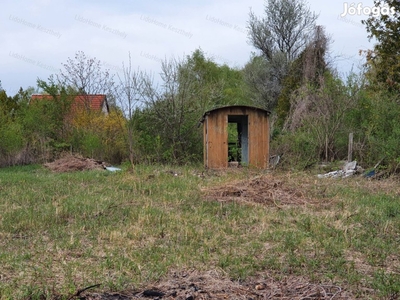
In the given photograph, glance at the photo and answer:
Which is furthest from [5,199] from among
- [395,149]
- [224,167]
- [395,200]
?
[395,149]

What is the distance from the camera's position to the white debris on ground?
13633mm

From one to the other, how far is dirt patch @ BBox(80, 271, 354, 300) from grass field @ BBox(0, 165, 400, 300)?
18 cm

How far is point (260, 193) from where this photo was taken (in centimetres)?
920

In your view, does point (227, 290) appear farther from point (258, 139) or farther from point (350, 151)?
point (258, 139)

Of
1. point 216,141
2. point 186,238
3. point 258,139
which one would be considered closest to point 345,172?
point 258,139

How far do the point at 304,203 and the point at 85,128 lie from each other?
13.7m

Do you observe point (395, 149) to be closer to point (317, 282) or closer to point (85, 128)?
point (317, 282)

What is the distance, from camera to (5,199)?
9078 mm

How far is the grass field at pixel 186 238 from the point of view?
4.49m

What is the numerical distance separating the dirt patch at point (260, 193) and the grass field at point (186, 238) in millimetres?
176

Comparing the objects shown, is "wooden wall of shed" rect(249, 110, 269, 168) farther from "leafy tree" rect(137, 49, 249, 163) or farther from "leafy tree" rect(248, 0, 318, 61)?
"leafy tree" rect(248, 0, 318, 61)

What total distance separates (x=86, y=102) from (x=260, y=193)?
692 inches

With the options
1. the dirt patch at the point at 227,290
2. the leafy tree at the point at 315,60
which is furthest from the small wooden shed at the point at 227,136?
the dirt patch at the point at 227,290

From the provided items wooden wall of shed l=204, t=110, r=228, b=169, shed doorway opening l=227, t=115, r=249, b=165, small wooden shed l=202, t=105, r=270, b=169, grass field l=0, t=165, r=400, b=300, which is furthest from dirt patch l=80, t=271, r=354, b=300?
shed doorway opening l=227, t=115, r=249, b=165
